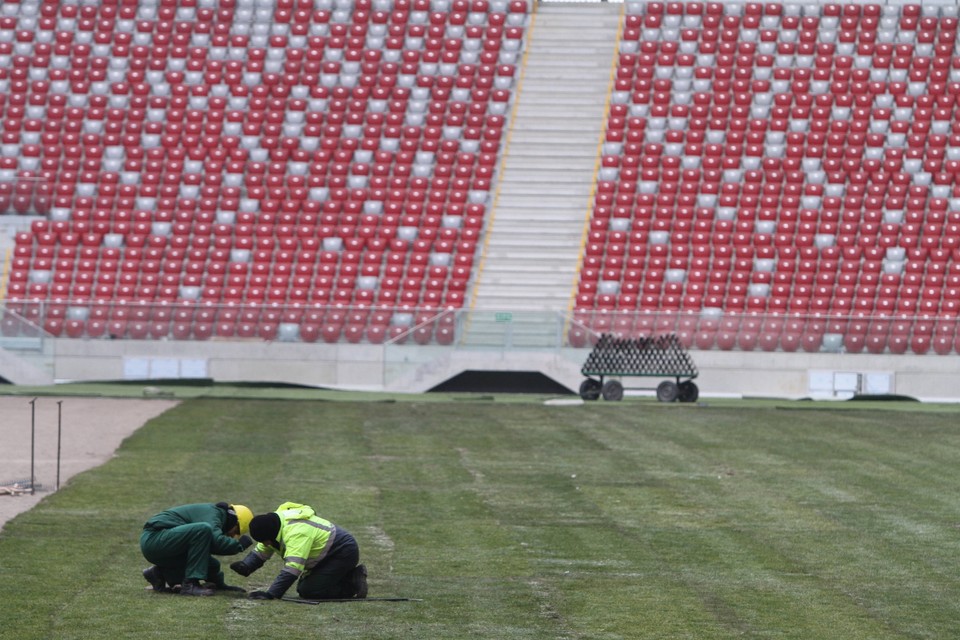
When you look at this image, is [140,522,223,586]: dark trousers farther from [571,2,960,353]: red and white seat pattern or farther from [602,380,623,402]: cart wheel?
[571,2,960,353]: red and white seat pattern

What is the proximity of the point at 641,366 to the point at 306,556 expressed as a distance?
26.5m

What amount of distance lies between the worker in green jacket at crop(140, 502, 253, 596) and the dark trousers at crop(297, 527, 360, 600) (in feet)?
2.25

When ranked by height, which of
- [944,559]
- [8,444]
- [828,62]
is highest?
[828,62]

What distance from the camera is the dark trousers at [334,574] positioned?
13664mm

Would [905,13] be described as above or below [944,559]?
above

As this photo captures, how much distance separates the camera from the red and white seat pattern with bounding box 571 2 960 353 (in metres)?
45.0

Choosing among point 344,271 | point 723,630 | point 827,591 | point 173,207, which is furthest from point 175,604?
point 173,207

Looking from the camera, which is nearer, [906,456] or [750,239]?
[906,456]

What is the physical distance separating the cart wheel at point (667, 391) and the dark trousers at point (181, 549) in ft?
85.2

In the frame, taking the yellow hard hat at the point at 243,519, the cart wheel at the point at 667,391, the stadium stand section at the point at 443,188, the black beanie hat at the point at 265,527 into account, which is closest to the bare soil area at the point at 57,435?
the yellow hard hat at the point at 243,519

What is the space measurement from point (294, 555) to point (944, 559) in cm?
701

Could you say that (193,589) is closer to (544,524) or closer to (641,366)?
(544,524)

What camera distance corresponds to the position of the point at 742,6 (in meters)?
55.1

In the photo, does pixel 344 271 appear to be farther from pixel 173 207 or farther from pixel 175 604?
pixel 175 604
